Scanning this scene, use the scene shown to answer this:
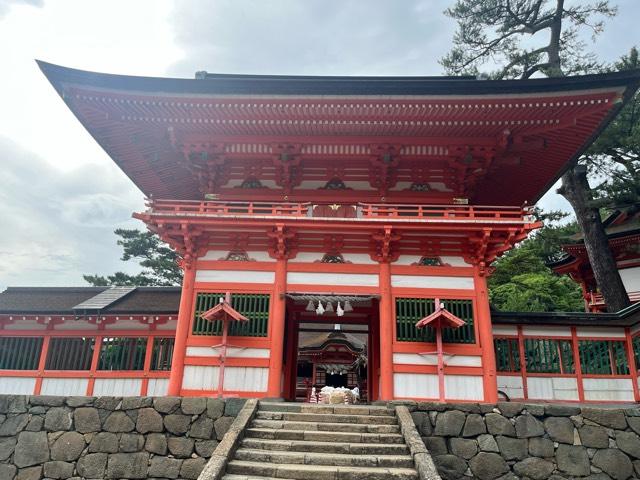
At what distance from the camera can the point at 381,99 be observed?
30.7ft

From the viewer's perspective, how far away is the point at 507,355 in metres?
10.9

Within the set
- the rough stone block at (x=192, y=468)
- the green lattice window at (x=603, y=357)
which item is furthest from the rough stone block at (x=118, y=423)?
the green lattice window at (x=603, y=357)

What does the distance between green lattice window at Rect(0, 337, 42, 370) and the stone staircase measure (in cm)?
798

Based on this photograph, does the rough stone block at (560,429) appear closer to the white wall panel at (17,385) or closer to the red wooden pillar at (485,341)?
the red wooden pillar at (485,341)

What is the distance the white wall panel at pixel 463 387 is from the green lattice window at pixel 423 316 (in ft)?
2.64

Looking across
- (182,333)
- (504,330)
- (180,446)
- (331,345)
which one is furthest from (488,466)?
(331,345)

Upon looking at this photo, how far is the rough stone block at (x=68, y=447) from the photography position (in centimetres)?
854

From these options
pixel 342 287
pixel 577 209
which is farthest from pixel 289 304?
pixel 577 209

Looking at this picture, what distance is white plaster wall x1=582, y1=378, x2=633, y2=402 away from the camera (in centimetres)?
1032

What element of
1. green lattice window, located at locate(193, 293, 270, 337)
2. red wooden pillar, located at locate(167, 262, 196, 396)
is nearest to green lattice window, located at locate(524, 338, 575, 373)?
green lattice window, located at locate(193, 293, 270, 337)

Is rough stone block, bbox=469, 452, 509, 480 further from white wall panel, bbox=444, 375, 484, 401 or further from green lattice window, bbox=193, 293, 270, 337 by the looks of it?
green lattice window, bbox=193, 293, 270, 337

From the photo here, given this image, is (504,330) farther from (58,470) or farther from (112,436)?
(58,470)

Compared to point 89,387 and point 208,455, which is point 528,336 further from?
point 89,387

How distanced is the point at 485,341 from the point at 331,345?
41.3 ft
